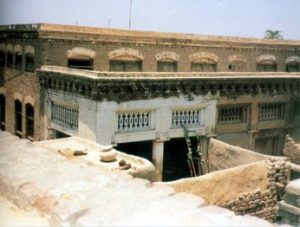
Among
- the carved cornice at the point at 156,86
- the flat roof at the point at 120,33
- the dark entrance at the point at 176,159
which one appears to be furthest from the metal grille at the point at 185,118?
the flat roof at the point at 120,33

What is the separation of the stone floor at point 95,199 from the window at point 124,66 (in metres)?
10.4

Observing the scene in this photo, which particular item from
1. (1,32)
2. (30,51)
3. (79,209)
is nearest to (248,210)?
(79,209)

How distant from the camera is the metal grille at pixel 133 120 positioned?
11.7m

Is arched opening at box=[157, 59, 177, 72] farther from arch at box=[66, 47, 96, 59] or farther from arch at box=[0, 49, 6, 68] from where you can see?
arch at box=[0, 49, 6, 68]

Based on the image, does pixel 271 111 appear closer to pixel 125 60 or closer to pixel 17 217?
pixel 125 60

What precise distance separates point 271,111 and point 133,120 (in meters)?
6.50

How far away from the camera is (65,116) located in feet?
42.1

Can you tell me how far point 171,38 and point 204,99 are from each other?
4.25 m

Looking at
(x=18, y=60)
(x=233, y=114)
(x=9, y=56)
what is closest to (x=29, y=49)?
(x=18, y=60)

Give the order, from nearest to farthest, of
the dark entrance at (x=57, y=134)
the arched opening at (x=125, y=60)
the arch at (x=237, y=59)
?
the dark entrance at (x=57, y=134)
the arched opening at (x=125, y=60)
the arch at (x=237, y=59)

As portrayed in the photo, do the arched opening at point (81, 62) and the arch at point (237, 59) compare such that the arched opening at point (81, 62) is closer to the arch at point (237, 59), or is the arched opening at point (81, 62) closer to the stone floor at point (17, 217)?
the arch at point (237, 59)

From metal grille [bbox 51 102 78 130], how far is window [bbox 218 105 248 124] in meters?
5.18

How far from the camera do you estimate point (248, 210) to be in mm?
9758

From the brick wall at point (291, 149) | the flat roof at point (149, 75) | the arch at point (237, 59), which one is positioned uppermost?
the arch at point (237, 59)
